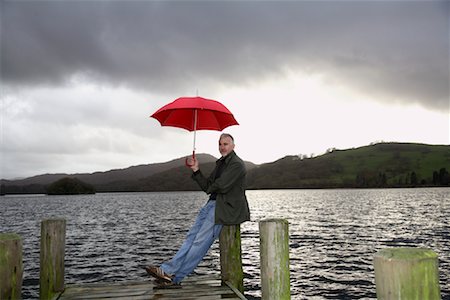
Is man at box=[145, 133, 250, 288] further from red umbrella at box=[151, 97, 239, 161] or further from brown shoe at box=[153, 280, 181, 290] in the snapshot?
red umbrella at box=[151, 97, 239, 161]

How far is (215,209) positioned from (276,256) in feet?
5.46

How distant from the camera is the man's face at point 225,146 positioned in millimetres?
7383

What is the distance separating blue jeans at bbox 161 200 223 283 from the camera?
290 inches

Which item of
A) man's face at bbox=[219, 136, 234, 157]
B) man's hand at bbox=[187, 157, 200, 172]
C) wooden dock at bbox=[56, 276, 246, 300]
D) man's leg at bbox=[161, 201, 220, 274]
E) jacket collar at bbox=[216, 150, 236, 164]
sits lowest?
wooden dock at bbox=[56, 276, 246, 300]

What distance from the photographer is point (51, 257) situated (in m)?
7.25

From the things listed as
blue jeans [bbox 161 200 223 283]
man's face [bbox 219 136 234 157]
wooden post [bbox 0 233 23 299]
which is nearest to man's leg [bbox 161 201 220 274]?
blue jeans [bbox 161 200 223 283]

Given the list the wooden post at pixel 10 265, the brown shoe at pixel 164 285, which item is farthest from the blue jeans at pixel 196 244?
the wooden post at pixel 10 265

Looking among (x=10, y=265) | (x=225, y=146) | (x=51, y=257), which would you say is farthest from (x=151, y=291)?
(x=10, y=265)

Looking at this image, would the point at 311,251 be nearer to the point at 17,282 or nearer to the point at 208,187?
the point at 208,187

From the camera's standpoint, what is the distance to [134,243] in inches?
1255

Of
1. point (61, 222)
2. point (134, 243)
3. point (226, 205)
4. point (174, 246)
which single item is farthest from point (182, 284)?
point (134, 243)

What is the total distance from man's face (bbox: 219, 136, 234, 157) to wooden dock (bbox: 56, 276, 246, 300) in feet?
8.56

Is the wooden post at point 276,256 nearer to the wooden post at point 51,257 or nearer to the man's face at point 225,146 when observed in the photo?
the man's face at point 225,146

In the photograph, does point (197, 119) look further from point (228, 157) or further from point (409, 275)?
point (409, 275)
